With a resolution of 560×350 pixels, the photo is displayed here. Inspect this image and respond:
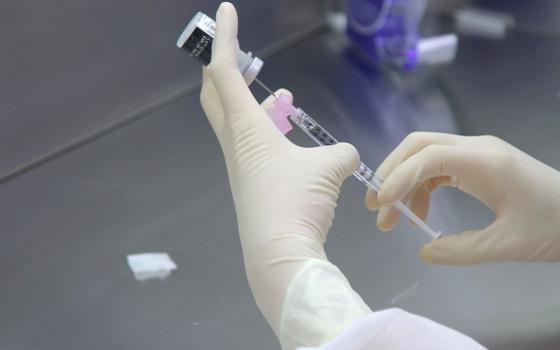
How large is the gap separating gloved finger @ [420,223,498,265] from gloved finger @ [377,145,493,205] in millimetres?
76

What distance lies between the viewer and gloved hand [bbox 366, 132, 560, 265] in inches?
36.0

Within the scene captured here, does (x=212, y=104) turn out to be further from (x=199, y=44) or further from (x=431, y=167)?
(x=431, y=167)

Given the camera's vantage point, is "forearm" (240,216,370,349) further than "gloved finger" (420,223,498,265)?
No

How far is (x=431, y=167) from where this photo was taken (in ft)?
3.01

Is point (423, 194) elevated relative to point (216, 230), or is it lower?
elevated

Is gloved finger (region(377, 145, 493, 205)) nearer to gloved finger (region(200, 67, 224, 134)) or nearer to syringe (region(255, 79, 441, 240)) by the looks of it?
syringe (region(255, 79, 441, 240))

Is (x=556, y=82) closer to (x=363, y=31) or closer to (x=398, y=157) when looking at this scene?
(x=363, y=31)

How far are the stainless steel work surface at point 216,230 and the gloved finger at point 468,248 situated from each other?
6cm

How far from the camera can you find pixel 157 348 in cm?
95

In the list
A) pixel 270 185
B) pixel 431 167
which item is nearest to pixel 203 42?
pixel 270 185

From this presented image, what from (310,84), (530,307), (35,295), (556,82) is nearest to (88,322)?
(35,295)

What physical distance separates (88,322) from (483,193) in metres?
0.52

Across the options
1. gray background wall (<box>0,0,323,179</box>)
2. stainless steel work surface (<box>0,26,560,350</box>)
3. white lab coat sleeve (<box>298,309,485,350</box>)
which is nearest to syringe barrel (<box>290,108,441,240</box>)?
stainless steel work surface (<box>0,26,560,350</box>)

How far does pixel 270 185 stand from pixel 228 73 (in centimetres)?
13
